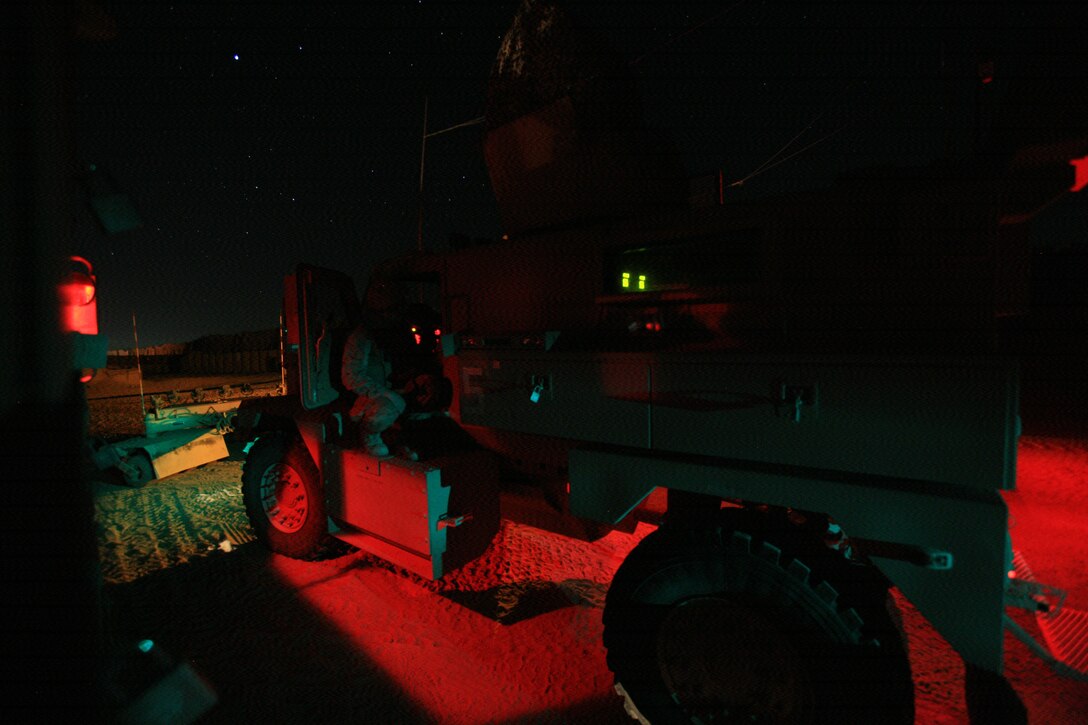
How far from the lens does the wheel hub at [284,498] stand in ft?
14.9

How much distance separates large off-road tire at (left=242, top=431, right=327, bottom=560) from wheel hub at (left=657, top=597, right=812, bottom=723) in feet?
11.0

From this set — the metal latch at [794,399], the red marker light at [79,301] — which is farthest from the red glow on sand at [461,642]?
the red marker light at [79,301]

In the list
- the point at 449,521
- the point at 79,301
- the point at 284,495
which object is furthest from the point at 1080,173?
the point at 284,495

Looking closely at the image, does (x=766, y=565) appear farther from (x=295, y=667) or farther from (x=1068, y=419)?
(x=1068, y=419)

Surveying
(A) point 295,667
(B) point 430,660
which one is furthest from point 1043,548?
(A) point 295,667

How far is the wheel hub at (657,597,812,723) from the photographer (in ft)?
6.81

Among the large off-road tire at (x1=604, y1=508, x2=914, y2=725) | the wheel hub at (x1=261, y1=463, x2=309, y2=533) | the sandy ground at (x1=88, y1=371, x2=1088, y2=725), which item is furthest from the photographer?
the wheel hub at (x1=261, y1=463, x2=309, y2=533)

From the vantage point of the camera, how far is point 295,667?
10.0ft

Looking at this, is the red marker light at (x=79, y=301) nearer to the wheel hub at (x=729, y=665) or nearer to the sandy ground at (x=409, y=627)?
the sandy ground at (x=409, y=627)

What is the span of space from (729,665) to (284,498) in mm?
4266

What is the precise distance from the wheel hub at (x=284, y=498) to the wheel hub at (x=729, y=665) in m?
3.64

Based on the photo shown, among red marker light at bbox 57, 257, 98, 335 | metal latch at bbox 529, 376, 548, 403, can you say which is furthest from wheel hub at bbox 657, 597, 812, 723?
red marker light at bbox 57, 257, 98, 335

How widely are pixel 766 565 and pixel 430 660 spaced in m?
2.34

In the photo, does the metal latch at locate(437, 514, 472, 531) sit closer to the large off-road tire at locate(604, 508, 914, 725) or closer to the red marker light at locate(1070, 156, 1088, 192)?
the large off-road tire at locate(604, 508, 914, 725)
